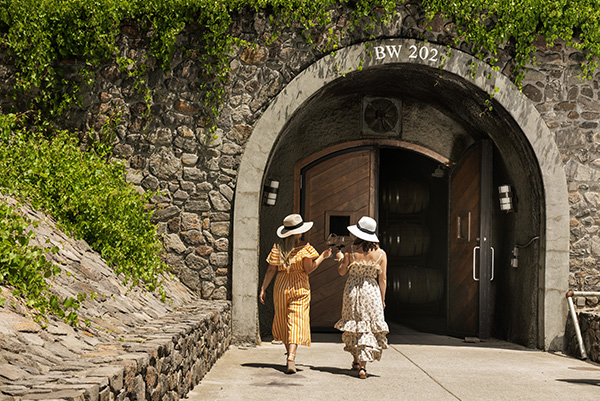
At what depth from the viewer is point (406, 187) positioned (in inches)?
422

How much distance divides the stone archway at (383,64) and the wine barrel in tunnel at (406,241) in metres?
3.27

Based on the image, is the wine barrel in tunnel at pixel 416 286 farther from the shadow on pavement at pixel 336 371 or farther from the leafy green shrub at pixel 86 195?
the leafy green shrub at pixel 86 195

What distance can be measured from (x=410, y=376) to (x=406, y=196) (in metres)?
5.10

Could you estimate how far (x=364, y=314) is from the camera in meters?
5.79

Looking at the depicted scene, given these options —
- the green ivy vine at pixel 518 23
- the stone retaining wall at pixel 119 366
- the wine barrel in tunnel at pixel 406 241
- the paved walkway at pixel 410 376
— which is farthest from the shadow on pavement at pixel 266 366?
the wine barrel in tunnel at pixel 406 241

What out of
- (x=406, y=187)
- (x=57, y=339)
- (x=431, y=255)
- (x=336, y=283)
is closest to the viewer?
(x=57, y=339)

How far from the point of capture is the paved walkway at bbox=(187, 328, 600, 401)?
16.8 ft

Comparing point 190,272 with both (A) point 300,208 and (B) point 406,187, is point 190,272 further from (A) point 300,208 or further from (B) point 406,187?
(B) point 406,187

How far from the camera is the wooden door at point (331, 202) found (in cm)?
908

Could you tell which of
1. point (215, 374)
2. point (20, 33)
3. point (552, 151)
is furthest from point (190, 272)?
point (552, 151)

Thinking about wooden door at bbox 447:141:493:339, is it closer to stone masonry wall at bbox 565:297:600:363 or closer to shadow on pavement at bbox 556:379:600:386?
stone masonry wall at bbox 565:297:600:363

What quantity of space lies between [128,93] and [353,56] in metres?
2.45

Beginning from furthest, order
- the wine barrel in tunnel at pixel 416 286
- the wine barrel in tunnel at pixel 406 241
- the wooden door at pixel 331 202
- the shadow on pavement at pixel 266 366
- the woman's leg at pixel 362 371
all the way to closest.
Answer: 1. the wine barrel in tunnel at pixel 406 241
2. the wine barrel in tunnel at pixel 416 286
3. the wooden door at pixel 331 202
4. the shadow on pavement at pixel 266 366
5. the woman's leg at pixel 362 371

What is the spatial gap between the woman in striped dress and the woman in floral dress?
317 mm
